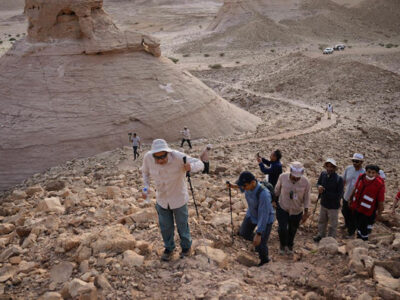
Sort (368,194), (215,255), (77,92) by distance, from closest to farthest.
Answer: (215,255) < (368,194) < (77,92)

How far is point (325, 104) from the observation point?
1792 centimetres

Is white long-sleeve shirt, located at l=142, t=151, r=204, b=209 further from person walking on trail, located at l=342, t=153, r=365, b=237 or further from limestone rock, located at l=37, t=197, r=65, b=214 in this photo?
person walking on trail, located at l=342, t=153, r=365, b=237

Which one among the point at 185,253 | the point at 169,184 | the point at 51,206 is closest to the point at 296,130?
the point at 51,206

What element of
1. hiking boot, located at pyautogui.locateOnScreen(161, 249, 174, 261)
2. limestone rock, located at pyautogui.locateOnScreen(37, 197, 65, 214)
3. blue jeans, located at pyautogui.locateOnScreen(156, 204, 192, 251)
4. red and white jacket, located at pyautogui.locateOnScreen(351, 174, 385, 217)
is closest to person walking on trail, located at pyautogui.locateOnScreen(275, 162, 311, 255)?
red and white jacket, located at pyautogui.locateOnScreen(351, 174, 385, 217)

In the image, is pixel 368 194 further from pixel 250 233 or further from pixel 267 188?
pixel 250 233

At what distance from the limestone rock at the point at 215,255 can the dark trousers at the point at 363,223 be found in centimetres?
223

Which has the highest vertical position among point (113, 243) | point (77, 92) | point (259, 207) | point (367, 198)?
point (77, 92)

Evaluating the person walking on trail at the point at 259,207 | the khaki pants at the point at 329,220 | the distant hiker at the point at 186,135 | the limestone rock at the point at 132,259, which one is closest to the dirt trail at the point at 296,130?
the distant hiker at the point at 186,135

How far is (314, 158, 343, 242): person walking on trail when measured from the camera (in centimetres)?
481

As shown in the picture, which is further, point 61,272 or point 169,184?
point 169,184

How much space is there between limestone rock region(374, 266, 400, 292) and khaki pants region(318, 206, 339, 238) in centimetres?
153

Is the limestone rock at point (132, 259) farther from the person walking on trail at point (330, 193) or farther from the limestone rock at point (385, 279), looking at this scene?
the person walking on trail at point (330, 193)

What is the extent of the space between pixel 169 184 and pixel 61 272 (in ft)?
4.90

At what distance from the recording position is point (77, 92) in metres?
9.94
